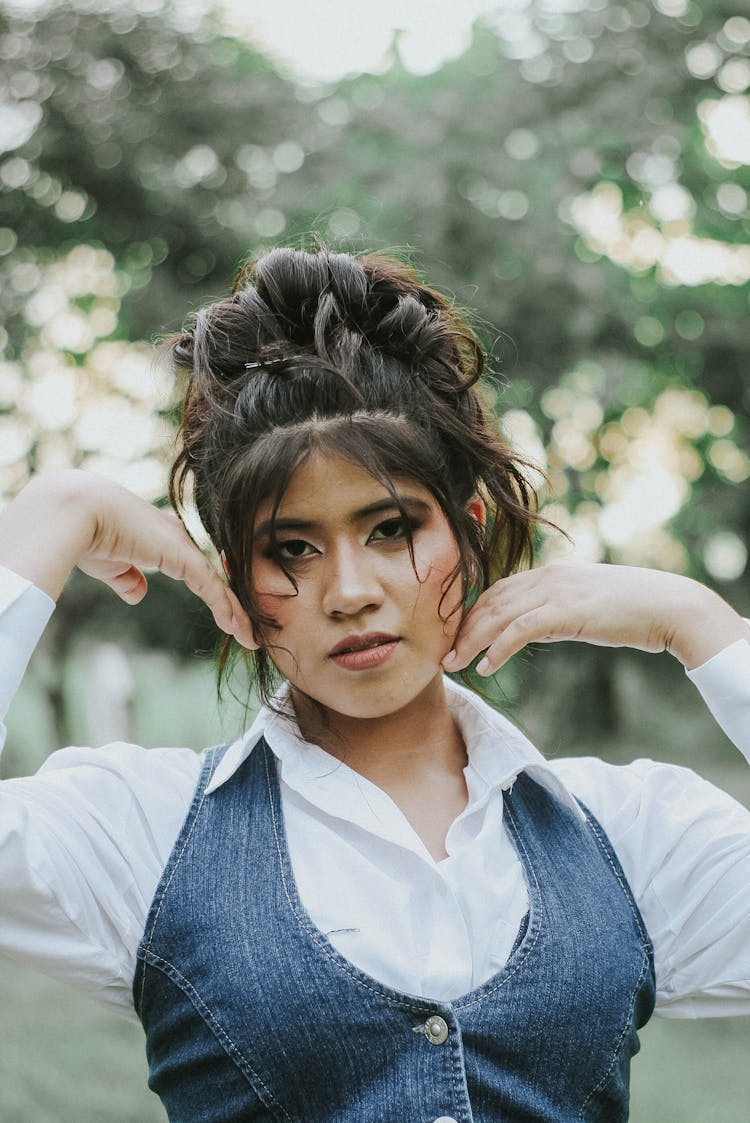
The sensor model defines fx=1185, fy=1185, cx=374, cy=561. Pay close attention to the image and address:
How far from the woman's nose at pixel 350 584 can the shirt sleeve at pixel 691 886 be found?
1.65 ft

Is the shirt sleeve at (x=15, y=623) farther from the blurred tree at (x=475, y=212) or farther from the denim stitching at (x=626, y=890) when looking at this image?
the blurred tree at (x=475, y=212)

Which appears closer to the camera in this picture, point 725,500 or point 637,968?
point 637,968

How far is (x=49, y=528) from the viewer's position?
1430 millimetres

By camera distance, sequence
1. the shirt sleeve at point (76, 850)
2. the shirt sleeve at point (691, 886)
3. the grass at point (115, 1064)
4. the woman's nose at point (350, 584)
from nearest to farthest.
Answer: the shirt sleeve at point (76, 850) → the woman's nose at point (350, 584) → the shirt sleeve at point (691, 886) → the grass at point (115, 1064)

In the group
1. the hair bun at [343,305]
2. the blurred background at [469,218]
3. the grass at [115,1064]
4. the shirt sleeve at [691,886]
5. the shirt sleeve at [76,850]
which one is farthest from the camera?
the blurred background at [469,218]

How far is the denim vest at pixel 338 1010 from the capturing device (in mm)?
1342

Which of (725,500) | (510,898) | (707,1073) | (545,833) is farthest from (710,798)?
(725,500)

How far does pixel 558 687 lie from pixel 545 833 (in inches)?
263

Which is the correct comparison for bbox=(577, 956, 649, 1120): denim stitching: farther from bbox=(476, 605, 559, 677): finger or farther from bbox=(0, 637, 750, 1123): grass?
bbox=(0, 637, 750, 1123): grass

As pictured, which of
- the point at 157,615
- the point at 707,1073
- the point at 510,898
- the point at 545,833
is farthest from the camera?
the point at 157,615

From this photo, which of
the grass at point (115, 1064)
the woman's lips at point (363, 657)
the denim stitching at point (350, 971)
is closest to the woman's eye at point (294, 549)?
the woman's lips at point (363, 657)

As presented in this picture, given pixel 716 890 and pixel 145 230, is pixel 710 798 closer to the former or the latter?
pixel 716 890

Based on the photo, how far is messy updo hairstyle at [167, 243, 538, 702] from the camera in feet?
5.00

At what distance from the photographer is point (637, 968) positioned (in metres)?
1.51
